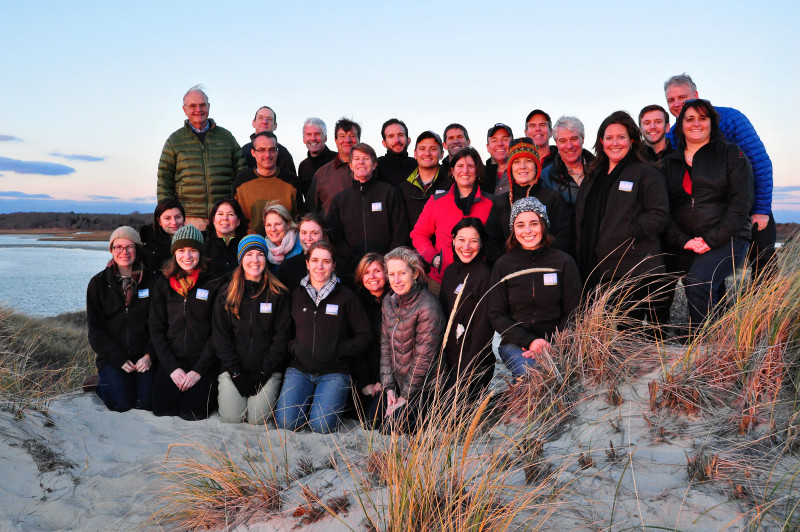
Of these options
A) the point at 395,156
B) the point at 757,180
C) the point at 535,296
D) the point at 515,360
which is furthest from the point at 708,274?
the point at 395,156

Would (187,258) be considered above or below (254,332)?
above

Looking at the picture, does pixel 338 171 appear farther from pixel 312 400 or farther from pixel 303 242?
pixel 312 400

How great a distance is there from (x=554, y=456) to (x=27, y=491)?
339 cm

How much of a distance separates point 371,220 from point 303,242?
86cm

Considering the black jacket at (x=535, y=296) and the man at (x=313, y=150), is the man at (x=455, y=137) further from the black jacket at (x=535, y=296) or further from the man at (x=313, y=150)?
the black jacket at (x=535, y=296)


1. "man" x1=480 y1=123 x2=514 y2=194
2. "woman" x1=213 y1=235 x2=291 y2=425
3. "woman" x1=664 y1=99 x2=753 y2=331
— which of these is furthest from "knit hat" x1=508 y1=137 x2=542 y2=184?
"woman" x1=213 y1=235 x2=291 y2=425

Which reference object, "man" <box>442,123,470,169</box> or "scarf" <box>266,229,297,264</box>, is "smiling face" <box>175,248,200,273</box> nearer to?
"scarf" <box>266,229,297,264</box>

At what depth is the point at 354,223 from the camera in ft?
20.4

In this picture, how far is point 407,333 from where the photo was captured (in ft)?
16.0

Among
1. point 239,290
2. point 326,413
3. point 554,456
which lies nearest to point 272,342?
point 239,290

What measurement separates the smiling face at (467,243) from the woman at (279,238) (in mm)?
1798

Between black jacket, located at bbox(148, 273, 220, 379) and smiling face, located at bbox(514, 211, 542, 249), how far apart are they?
9.83 feet

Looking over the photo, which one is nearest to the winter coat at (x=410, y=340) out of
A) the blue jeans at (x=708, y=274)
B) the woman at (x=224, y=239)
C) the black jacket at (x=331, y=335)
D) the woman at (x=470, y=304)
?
the woman at (x=470, y=304)

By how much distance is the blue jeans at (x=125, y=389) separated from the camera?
17.6ft
